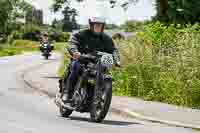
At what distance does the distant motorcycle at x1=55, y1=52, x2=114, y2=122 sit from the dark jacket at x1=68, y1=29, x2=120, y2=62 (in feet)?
0.83

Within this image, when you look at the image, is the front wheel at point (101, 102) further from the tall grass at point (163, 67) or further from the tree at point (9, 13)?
the tree at point (9, 13)

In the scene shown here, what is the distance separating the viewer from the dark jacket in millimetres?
14922

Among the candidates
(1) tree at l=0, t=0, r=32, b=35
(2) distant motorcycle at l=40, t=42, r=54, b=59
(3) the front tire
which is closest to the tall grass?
(3) the front tire

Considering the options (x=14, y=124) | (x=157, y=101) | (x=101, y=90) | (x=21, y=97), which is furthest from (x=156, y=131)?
(x=21, y=97)

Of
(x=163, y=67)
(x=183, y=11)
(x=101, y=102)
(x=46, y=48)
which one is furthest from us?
(x=46, y=48)

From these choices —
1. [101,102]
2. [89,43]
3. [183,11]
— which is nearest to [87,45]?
[89,43]

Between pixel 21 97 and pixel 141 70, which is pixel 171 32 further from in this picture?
pixel 21 97

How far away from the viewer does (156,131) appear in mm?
13344

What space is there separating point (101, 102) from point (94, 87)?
1.26ft

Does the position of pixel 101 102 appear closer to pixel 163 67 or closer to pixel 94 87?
pixel 94 87

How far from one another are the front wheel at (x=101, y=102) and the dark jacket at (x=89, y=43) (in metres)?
0.80

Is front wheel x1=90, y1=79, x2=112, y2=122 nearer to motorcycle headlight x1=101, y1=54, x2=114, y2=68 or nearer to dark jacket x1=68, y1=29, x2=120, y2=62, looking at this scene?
motorcycle headlight x1=101, y1=54, x2=114, y2=68

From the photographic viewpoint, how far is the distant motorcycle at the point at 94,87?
14.3 m

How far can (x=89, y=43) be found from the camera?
49.1ft
